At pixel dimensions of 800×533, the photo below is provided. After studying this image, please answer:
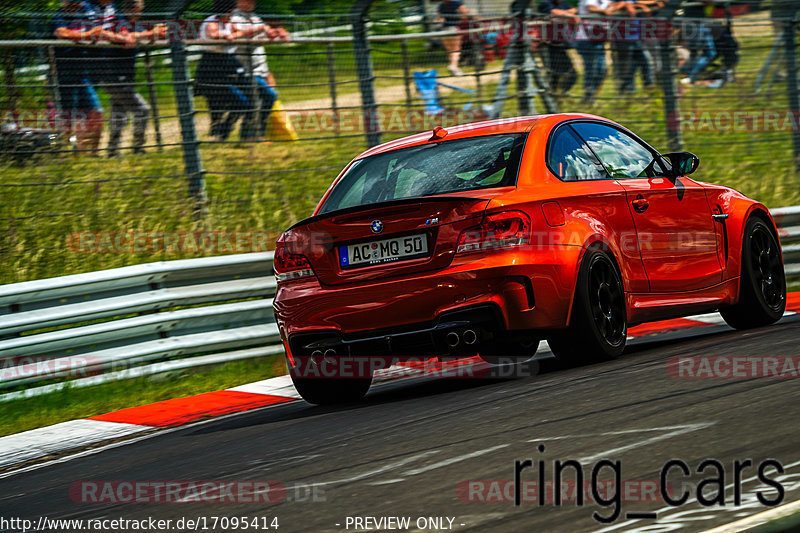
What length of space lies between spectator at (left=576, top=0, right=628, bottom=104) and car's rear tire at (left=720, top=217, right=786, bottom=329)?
6.60 meters

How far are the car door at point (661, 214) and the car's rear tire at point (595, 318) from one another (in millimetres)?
464

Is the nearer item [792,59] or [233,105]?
[233,105]

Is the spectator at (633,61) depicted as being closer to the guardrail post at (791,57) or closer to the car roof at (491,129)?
the guardrail post at (791,57)

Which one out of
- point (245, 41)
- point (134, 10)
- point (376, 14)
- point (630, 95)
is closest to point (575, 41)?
point (630, 95)

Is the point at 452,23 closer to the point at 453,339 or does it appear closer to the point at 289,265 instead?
the point at 289,265

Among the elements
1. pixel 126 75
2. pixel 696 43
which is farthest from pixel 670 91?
pixel 126 75

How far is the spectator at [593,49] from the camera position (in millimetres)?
14477

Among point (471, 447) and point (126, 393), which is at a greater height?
point (471, 447)

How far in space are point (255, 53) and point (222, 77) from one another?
0.41 metres

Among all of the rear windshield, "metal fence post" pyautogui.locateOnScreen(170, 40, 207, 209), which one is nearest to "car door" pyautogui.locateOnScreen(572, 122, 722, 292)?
Answer: the rear windshield

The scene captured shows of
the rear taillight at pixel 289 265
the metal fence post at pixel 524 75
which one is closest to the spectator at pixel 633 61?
the metal fence post at pixel 524 75

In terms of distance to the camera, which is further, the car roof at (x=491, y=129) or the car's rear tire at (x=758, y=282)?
the car's rear tire at (x=758, y=282)

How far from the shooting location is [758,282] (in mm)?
8062

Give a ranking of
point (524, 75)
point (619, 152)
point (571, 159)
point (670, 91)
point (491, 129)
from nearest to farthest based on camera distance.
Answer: point (571, 159) → point (491, 129) → point (619, 152) → point (524, 75) → point (670, 91)
